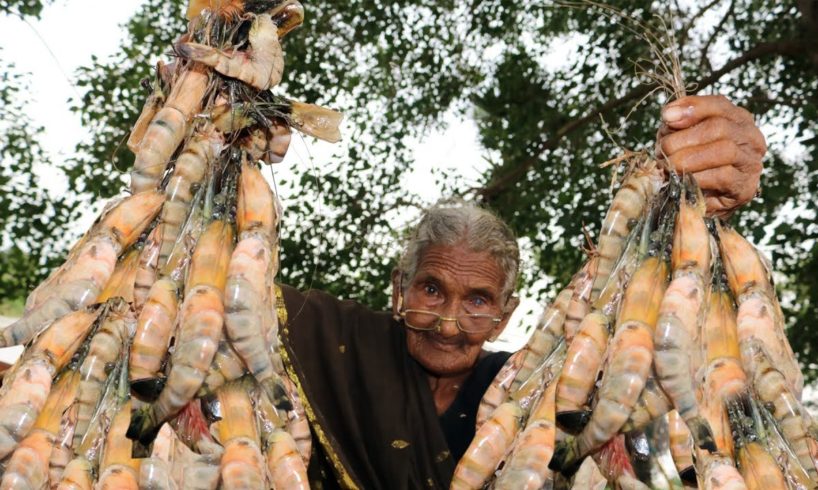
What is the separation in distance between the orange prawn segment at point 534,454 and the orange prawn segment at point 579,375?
44 millimetres

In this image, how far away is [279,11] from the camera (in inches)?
77.6

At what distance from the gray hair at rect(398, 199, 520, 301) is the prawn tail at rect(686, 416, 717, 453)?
70.3 inches

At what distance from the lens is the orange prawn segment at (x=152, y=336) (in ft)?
5.28

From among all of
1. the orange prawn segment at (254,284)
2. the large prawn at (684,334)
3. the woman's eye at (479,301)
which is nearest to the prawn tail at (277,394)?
the orange prawn segment at (254,284)

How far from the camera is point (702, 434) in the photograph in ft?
5.29

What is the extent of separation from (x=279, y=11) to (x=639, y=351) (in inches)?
37.6

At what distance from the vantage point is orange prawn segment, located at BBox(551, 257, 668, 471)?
5.23ft

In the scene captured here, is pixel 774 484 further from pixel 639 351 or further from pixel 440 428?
pixel 440 428

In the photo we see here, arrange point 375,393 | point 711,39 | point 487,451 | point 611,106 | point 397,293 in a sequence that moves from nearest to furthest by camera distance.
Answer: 1. point 487,451
2. point 375,393
3. point 397,293
4. point 611,106
5. point 711,39

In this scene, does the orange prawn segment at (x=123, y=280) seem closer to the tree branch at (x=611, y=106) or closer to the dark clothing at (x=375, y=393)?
the dark clothing at (x=375, y=393)

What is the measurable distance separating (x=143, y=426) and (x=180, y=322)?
6.8 inches

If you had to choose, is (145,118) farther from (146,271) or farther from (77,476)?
(77,476)

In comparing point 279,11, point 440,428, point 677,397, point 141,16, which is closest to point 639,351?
point 677,397

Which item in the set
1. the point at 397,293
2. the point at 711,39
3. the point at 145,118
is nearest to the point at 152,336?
the point at 145,118
